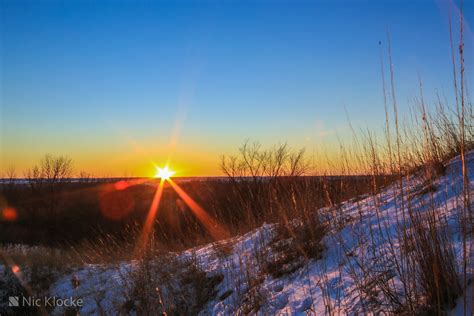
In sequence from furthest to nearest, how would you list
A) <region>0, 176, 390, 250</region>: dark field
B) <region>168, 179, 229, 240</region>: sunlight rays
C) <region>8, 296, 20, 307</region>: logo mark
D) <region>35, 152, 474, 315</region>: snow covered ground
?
<region>0, 176, 390, 250</region>: dark field < <region>168, 179, 229, 240</region>: sunlight rays < <region>8, 296, 20, 307</region>: logo mark < <region>35, 152, 474, 315</region>: snow covered ground

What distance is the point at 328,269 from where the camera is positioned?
3574mm

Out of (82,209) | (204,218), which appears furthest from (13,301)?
(82,209)

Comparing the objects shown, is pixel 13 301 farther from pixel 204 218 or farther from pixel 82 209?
pixel 82 209

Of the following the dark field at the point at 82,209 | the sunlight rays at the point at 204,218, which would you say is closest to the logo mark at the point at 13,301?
the sunlight rays at the point at 204,218

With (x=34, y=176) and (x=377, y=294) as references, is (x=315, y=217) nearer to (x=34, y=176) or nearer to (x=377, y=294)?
(x=377, y=294)

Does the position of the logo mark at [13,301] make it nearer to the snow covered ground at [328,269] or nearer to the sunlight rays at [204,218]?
the snow covered ground at [328,269]

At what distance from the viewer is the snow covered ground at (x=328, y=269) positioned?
2795mm

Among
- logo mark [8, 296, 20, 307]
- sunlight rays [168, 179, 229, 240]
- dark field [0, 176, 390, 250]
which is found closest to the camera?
logo mark [8, 296, 20, 307]

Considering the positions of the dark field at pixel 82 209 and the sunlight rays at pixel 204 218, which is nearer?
the sunlight rays at pixel 204 218

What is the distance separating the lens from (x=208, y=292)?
5039 mm

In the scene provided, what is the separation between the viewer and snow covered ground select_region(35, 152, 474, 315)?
9.17ft

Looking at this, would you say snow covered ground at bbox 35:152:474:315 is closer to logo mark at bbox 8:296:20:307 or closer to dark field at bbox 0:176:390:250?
logo mark at bbox 8:296:20:307

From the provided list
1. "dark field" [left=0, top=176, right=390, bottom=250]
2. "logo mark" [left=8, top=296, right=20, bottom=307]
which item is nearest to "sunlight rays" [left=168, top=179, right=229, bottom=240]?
"dark field" [left=0, top=176, right=390, bottom=250]

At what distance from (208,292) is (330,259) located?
2.07 meters
